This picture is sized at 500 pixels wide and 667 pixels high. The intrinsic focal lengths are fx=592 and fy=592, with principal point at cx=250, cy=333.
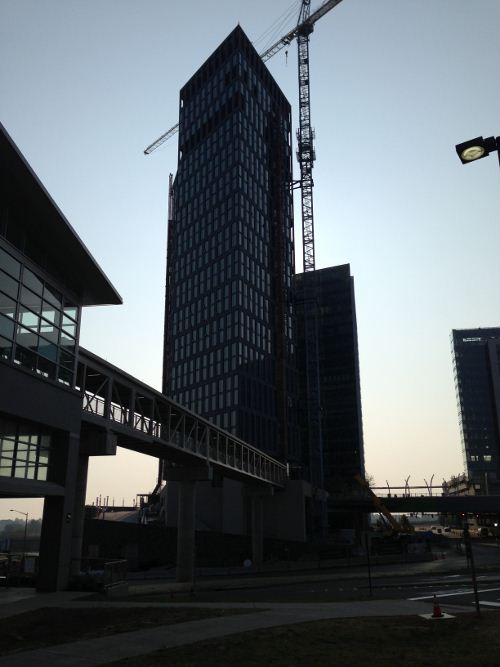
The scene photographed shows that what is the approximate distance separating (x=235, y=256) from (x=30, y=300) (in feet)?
317

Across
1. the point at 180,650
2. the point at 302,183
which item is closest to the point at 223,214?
the point at 302,183

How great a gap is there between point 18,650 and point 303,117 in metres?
142

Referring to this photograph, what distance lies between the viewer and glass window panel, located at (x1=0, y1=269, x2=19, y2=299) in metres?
25.7

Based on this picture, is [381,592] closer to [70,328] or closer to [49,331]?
[70,328]

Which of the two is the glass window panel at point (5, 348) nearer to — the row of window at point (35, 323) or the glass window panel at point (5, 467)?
the row of window at point (35, 323)

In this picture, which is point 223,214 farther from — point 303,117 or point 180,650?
point 180,650

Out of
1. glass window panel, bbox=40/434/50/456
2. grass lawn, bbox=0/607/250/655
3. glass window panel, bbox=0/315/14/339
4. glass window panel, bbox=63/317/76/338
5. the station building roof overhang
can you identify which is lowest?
grass lawn, bbox=0/607/250/655

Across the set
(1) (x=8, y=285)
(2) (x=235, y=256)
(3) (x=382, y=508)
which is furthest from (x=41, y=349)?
(3) (x=382, y=508)

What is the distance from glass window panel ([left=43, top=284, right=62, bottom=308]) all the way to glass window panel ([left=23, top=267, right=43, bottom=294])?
0.56 meters

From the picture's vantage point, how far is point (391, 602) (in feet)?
78.9

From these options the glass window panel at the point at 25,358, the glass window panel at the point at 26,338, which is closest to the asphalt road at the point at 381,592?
the glass window panel at the point at 25,358

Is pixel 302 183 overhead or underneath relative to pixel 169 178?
underneath

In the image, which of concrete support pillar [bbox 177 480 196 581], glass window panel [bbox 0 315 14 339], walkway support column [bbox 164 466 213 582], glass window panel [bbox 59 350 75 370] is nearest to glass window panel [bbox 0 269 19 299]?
glass window panel [bbox 0 315 14 339]

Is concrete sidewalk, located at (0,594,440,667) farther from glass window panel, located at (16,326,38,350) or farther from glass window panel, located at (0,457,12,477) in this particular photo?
glass window panel, located at (16,326,38,350)
